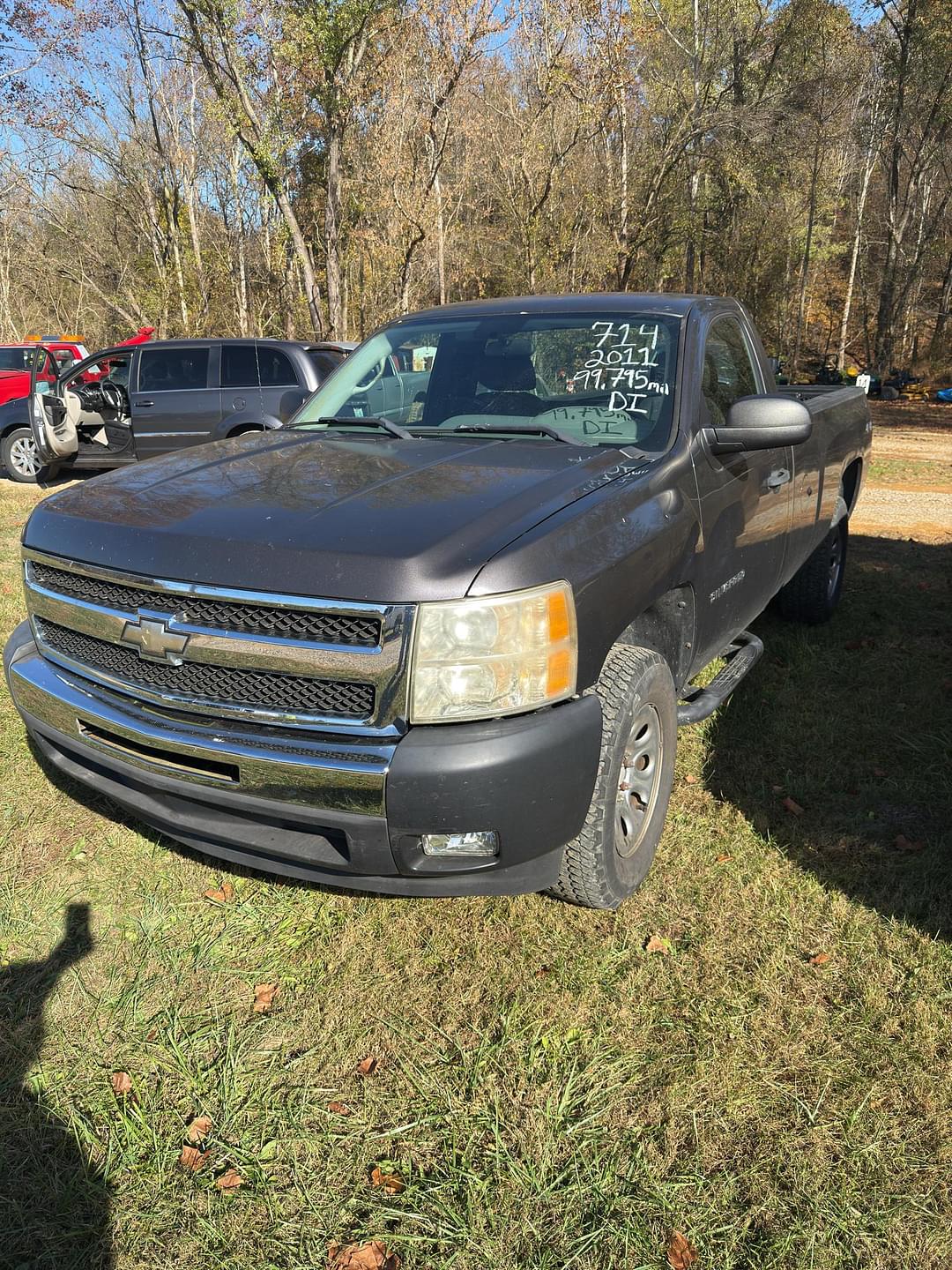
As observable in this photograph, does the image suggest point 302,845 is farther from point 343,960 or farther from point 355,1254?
point 355,1254

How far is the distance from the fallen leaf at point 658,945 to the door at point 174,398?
912cm

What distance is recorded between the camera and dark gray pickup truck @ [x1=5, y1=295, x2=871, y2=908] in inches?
81.5

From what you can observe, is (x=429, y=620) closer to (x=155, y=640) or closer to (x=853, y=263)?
(x=155, y=640)

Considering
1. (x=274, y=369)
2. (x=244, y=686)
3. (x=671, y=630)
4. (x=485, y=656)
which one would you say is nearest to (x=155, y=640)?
(x=244, y=686)

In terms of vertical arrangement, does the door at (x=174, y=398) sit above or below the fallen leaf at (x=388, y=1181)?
above

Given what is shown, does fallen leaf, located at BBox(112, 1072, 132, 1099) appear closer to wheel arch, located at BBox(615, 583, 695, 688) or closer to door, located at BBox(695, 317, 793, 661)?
wheel arch, located at BBox(615, 583, 695, 688)

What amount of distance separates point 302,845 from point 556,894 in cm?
88

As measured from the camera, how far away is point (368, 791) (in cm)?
206

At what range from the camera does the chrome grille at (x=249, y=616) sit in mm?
2098

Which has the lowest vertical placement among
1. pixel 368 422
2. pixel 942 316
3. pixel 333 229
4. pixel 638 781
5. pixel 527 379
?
pixel 638 781

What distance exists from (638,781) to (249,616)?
138 cm

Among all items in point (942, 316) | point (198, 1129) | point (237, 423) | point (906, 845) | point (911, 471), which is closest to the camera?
point (198, 1129)

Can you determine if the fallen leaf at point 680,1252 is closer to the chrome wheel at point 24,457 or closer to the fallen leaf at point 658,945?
the fallen leaf at point 658,945

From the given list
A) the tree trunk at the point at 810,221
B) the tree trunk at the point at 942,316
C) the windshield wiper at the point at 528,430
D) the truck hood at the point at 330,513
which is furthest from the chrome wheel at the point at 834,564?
the tree trunk at the point at 942,316
